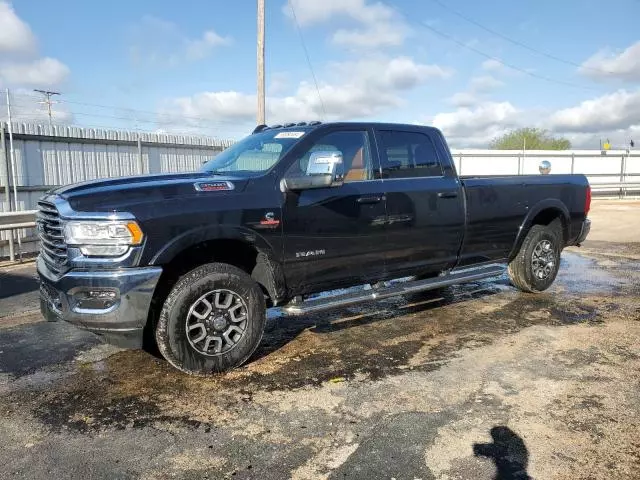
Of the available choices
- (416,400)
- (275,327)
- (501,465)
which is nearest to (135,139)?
(275,327)

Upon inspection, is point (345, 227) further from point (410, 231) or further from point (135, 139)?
point (135, 139)

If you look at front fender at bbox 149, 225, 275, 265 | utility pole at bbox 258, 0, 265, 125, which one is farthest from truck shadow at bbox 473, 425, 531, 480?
utility pole at bbox 258, 0, 265, 125

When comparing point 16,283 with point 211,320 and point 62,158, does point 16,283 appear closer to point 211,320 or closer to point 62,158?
point 211,320

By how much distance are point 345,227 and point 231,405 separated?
6.04 feet

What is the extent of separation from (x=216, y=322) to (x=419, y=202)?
2.34 meters

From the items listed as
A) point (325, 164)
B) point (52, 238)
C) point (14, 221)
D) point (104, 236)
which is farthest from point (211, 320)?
point (14, 221)

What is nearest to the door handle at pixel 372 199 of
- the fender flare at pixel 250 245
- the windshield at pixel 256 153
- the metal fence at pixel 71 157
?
the windshield at pixel 256 153

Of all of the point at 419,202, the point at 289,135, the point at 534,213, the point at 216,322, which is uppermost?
the point at 289,135

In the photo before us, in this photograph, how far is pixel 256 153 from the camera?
5.02 m

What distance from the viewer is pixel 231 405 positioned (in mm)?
3689

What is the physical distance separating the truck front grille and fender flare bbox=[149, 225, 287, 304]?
27.8 inches

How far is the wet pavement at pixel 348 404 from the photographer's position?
294 cm

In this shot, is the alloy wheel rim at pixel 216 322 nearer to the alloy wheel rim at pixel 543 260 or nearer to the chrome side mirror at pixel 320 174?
the chrome side mirror at pixel 320 174

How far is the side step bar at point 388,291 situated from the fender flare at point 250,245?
23 cm
